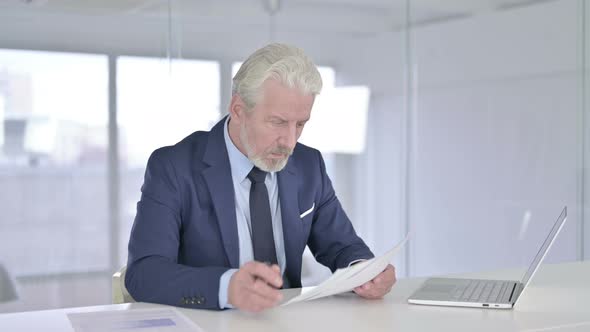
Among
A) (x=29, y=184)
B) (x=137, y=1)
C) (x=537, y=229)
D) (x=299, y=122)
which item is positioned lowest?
(x=537, y=229)

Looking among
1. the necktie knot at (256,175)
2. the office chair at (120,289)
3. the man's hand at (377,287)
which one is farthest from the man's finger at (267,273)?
the office chair at (120,289)

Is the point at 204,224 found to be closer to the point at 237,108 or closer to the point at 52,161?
the point at 237,108

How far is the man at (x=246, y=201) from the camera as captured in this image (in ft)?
7.25

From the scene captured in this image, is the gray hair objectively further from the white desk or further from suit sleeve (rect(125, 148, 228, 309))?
the white desk

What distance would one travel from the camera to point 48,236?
410cm

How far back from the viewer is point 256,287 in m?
1.87

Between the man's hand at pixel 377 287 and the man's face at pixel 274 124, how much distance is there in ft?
1.51

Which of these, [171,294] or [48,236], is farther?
[48,236]

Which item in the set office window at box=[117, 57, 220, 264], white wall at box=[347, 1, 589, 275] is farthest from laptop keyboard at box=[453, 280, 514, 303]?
white wall at box=[347, 1, 589, 275]

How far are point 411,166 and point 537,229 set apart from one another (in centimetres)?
92

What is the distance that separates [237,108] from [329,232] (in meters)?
0.53

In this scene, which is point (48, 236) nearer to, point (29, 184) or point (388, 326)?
point (29, 184)

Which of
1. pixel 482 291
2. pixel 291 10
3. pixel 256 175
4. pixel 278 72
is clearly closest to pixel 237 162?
pixel 256 175

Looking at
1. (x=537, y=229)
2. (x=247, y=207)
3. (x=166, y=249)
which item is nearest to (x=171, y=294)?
(x=166, y=249)
